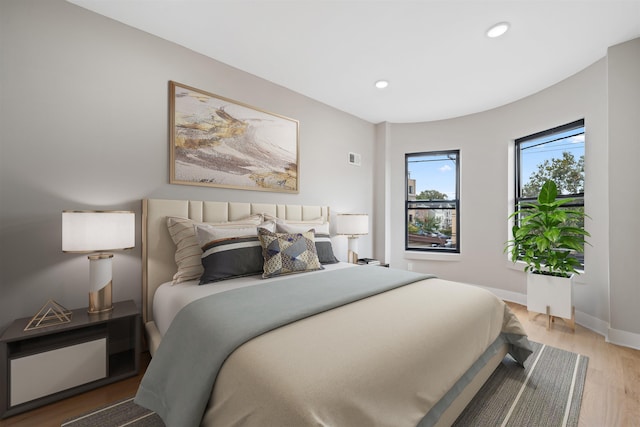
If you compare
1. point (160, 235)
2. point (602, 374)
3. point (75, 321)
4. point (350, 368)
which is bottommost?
point (602, 374)

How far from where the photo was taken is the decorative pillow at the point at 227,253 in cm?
203

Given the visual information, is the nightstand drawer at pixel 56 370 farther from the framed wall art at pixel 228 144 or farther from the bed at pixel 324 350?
the framed wall art at pixel 228 144

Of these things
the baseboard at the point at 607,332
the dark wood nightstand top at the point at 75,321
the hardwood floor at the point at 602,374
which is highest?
the dark wood nightstand top at the point at 75,321

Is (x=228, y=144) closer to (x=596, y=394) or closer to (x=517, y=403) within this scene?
(x=517, y=403)

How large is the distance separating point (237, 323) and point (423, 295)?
44.8 inches

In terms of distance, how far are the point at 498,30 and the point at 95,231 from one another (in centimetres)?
334

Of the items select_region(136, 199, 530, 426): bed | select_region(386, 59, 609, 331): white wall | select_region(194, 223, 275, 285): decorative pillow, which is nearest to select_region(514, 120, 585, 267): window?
select_region(386, 59, 609, 331): white wall


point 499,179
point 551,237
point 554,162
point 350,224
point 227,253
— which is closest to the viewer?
point 227,253

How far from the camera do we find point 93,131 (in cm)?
206

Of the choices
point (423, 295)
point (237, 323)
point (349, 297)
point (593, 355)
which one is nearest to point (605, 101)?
point (593, 355)

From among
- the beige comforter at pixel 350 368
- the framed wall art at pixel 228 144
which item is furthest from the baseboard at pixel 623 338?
the framed wall art at pixel 228 144

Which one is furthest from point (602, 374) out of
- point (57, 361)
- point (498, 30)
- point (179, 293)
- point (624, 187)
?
point (57, 361)

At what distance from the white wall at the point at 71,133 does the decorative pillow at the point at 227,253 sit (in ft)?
1.90

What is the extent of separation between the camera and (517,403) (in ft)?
5.36
